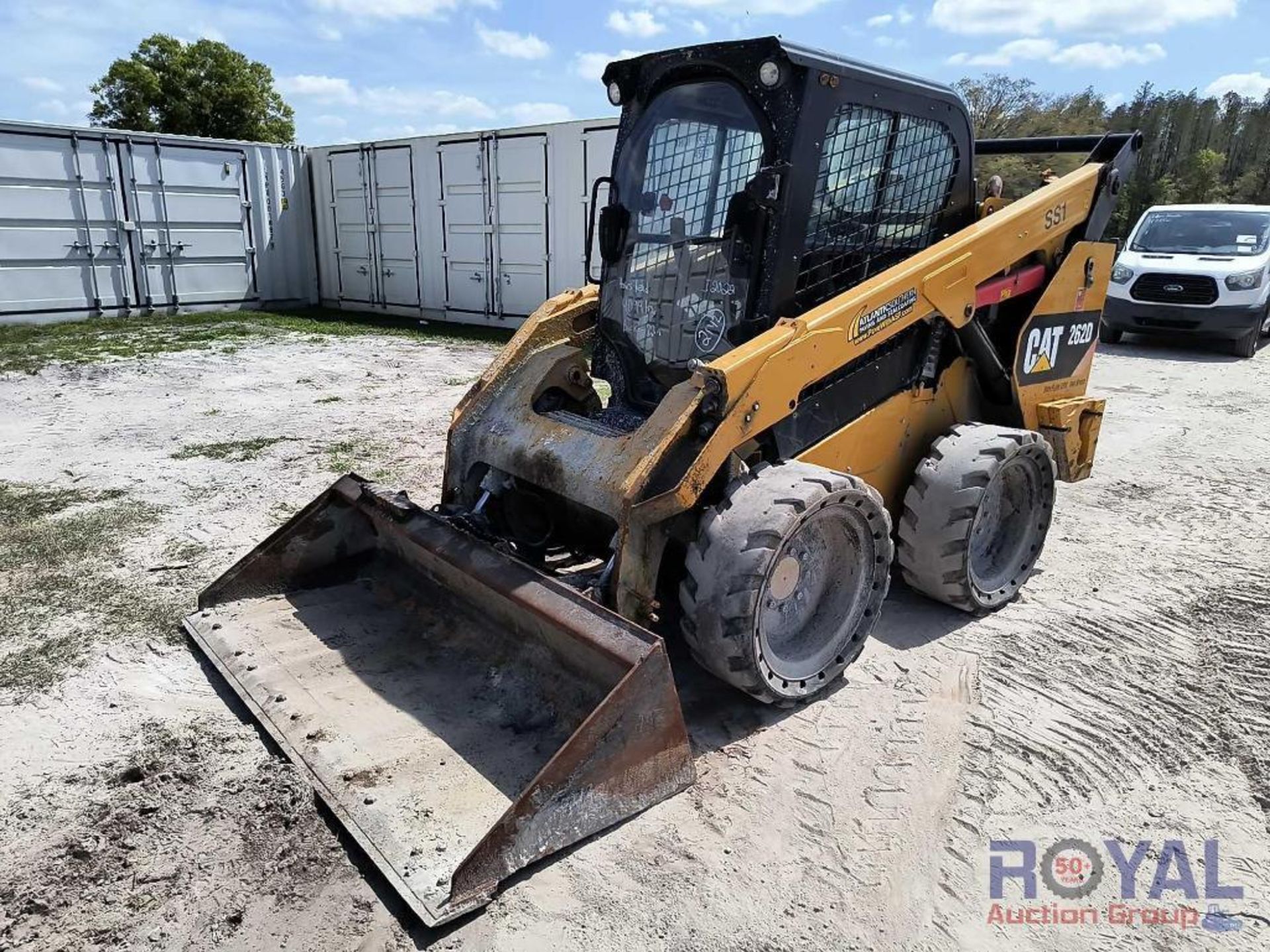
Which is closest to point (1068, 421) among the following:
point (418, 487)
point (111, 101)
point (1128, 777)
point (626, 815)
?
point (1128, 777)

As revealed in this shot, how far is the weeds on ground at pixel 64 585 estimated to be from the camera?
12.7 ft

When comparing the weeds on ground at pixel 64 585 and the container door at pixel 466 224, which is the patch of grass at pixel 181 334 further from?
the weeds on ground at pixel 64 585

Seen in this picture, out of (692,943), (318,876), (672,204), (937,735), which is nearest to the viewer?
(692,943)

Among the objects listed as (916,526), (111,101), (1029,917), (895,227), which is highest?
(111,101)

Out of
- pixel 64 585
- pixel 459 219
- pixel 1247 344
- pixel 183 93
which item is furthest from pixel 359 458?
pixel 183 93

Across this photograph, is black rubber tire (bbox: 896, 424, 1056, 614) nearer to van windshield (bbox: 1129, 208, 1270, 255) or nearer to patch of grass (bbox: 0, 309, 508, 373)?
patch of grass (bbox: 0, 309, 508, 373)

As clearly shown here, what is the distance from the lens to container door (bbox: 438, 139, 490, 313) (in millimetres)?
13484

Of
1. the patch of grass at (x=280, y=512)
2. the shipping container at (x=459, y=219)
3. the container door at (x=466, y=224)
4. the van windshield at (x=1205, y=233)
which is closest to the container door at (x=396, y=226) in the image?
the shipping container at (x=459, y=219)

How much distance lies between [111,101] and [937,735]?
30.7 m

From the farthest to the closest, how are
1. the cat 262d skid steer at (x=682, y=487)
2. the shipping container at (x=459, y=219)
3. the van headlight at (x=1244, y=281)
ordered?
the shipping container at (x=459, y=219)
the van headlight at (x=1244, y=281)
the cat 262d skid steer at (x=682, y=487)

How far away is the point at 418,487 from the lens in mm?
5984

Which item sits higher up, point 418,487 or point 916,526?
point 916,526

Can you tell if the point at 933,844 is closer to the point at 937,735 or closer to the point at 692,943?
the point at 937,735

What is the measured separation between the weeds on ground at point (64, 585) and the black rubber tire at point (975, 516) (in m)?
3.36
